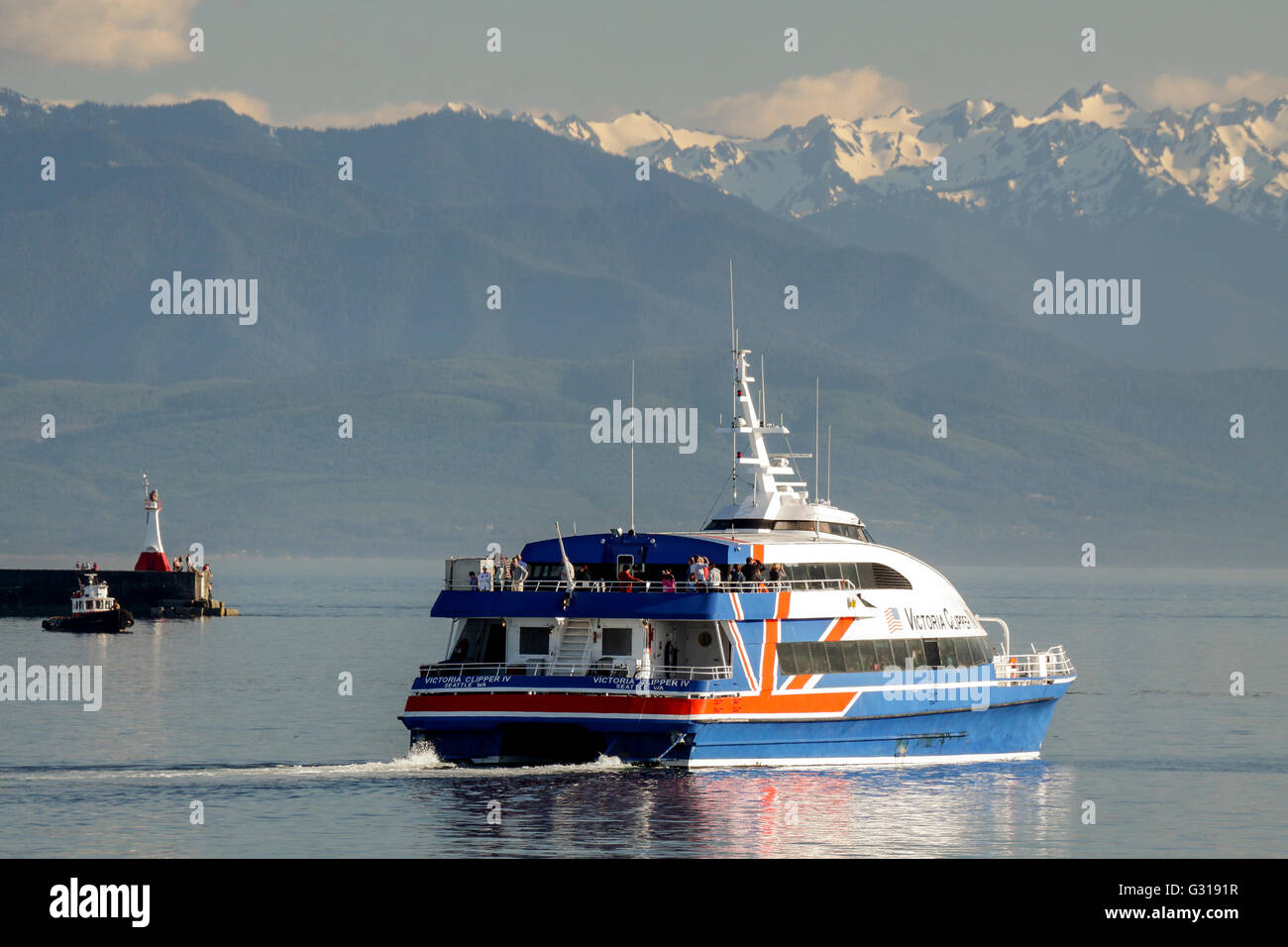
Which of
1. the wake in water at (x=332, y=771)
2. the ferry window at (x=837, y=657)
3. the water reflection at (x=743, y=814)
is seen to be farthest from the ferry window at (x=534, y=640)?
the ferry window at (x=837, y=657)

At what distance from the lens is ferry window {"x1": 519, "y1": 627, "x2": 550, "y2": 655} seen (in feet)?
168

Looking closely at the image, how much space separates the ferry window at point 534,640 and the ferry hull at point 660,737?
2.86m

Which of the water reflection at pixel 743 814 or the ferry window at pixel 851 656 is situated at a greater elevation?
the ferry window at pixel 851 656

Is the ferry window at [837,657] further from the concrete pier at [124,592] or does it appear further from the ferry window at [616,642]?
the concrete pier at [124,592]

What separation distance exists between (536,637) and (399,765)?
14.5ft

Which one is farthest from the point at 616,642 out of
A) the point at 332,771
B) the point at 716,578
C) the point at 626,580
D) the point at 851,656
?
the point at 332,771

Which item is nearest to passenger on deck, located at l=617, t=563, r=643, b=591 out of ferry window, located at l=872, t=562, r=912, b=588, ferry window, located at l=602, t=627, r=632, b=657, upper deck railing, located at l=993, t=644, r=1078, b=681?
ferry window, located at l=602, t=627, r=632, b=657

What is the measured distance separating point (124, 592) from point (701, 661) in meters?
104

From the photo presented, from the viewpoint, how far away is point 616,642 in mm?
50656

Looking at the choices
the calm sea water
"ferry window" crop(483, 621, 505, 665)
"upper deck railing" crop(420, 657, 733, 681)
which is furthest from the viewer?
"ferry window" crop(483, 621, 505, 665)

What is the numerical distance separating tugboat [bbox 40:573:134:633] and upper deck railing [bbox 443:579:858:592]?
83.0 m

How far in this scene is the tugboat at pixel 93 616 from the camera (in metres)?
130

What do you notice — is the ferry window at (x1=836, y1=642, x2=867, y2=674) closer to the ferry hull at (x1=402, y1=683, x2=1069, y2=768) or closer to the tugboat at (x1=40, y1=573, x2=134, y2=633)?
the ferry hull at (x1=402, y1=683, x2=1069, y2=768)
